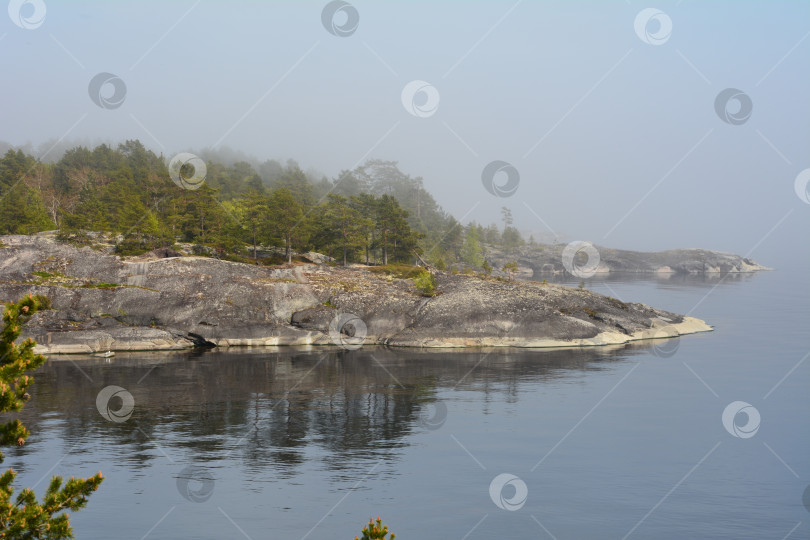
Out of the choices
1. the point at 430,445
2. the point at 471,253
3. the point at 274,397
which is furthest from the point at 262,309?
the point at 471,253

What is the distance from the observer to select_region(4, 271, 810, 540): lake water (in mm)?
31516

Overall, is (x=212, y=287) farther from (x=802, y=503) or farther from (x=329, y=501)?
(x=802, y=503)

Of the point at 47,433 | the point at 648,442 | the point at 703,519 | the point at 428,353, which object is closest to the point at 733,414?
the point at 648,442

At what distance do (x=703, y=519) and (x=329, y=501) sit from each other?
18.2 metres

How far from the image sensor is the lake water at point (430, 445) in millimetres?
31516

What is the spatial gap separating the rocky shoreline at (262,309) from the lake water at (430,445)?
5996mm

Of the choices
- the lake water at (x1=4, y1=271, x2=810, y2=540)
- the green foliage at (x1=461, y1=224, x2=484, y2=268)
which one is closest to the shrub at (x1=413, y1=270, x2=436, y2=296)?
the lake water at (x1=4, y1=271, x2=810, y2=540)

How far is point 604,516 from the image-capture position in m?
31.7

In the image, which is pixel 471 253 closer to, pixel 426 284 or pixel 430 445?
pixel 426 284

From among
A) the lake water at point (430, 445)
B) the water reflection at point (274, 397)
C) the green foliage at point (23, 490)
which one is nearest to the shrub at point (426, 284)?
the water reflection at point (274, 397)

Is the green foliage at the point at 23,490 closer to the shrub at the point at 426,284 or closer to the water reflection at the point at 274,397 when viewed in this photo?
the water reflection at the point at 274,397

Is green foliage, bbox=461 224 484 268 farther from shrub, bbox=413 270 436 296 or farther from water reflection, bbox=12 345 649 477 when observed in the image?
water reflection, bbox=12 345 649 477

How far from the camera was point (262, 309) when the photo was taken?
7912 centimetres

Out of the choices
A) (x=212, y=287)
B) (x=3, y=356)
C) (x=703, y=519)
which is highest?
(x=212, y=287)
